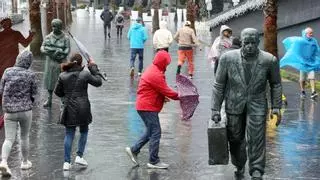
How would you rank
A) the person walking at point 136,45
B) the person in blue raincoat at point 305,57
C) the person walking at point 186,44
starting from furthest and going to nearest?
the person walking at point 136,45 → the person walking at point 186,44 → the person in blue raincoat at point 305,57

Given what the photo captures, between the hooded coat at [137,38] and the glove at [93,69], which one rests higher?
the glove at [93,69]

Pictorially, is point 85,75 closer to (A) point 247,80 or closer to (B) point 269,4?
(A) point 247,80

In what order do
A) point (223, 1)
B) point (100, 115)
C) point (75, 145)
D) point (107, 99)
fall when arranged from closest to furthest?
1. point (75, 145)
2. point (100, 115)
3. point (107, 99)
4. point (223, 1)

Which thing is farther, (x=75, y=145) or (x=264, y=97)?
(x=75, y=145)

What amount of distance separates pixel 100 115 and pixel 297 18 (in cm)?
1086

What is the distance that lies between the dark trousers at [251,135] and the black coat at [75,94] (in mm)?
1901

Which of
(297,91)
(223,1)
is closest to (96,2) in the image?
(223,1)

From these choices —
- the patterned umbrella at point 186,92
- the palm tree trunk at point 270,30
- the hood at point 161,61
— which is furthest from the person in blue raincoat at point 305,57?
the hood at point 161,61

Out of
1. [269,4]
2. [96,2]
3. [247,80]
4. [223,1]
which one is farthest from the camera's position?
[96,2]

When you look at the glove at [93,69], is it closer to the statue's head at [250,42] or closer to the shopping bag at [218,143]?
the shopping bag at [218,143]

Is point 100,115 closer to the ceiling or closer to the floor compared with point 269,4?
closer to the floor

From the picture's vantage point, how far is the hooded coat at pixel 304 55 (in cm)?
1742

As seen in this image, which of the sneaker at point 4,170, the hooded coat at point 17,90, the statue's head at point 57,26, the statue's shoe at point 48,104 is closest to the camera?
the sneaker at point 4,170

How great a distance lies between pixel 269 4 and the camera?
18219 millimetres
